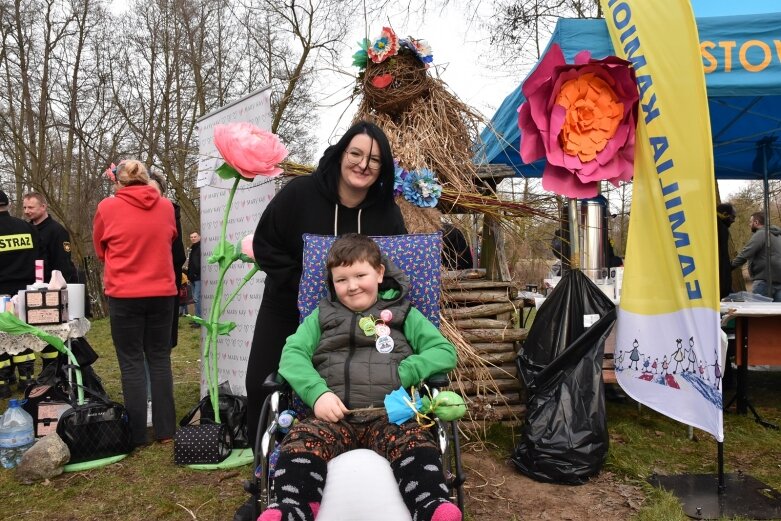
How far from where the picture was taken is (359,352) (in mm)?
2205

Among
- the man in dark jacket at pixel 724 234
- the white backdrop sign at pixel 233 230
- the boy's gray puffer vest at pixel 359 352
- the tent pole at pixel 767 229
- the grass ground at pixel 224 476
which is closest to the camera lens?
the boy's gray puffer vest at pixel 359 352

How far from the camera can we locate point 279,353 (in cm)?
261

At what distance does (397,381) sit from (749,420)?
3313 mm

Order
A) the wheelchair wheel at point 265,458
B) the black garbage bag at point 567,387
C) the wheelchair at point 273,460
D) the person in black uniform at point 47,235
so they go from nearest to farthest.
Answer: the wheelchair at point 273,460
the wheelchair wheel at point 265,458
the black garbage bag at point 567,387
the person in black uniform at point 47,235

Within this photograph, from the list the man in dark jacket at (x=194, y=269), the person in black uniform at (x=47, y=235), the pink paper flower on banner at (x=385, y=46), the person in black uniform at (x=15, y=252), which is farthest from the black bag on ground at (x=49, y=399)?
the man in dark jacket at (x=194, y=269)

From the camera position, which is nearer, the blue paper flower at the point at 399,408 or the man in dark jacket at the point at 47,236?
the blue paper flower at the point at 399,408

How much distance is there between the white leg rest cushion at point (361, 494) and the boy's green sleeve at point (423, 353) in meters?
0.42

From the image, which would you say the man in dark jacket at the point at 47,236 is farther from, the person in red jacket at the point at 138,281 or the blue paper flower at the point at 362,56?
the blue paper flower at the point at 362,56

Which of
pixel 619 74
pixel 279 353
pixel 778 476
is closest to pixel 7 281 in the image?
pixel 279 353

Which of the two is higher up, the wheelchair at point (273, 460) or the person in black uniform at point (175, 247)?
the person in black uniform at point (175, 247)

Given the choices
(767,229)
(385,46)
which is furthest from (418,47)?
(767,229)

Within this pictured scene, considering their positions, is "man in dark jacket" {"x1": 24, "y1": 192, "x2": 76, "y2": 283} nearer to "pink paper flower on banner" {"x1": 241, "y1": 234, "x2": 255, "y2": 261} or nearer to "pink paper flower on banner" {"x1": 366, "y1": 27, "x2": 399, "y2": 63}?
"pink paper flower on banner" {"x1": 241, "y1": 234, "x2": 255, "y2": 261}

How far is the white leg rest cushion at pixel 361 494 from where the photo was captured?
1.65m

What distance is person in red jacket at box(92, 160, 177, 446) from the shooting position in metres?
3.48
